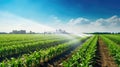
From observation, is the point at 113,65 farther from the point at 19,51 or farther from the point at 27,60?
the point at 19,51

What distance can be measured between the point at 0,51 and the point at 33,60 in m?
7.26

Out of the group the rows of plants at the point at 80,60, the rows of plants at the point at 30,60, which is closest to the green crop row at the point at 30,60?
the rows of plants at the point at 30,60

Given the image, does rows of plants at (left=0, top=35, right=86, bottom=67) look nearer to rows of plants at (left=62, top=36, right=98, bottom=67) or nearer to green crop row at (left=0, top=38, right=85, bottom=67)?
green crop row at (left=0, top=38, right=85, bottom=67)

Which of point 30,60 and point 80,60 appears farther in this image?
point 80,60

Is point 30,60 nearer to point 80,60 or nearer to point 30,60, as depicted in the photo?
point 30,60

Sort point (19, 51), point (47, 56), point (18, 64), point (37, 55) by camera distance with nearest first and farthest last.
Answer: point (18, 64) → point (37, 55) → point (47, 56) → point (19, 51)

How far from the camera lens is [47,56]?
Answer: 61.3 feet

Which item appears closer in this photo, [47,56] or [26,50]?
[47,56]

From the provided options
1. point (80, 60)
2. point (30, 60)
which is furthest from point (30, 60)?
point (80, 60)

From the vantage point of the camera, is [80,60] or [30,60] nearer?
[30,60]

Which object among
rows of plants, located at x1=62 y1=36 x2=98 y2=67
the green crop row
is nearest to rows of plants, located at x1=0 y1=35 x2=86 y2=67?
the green crop row

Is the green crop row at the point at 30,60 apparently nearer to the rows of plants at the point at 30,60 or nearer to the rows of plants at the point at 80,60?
the rows of plants at the point at 30,60

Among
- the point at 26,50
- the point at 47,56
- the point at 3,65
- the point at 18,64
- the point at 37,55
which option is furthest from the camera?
the point at 26,50

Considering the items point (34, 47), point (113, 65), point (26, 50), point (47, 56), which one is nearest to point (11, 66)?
point (47, 56)
